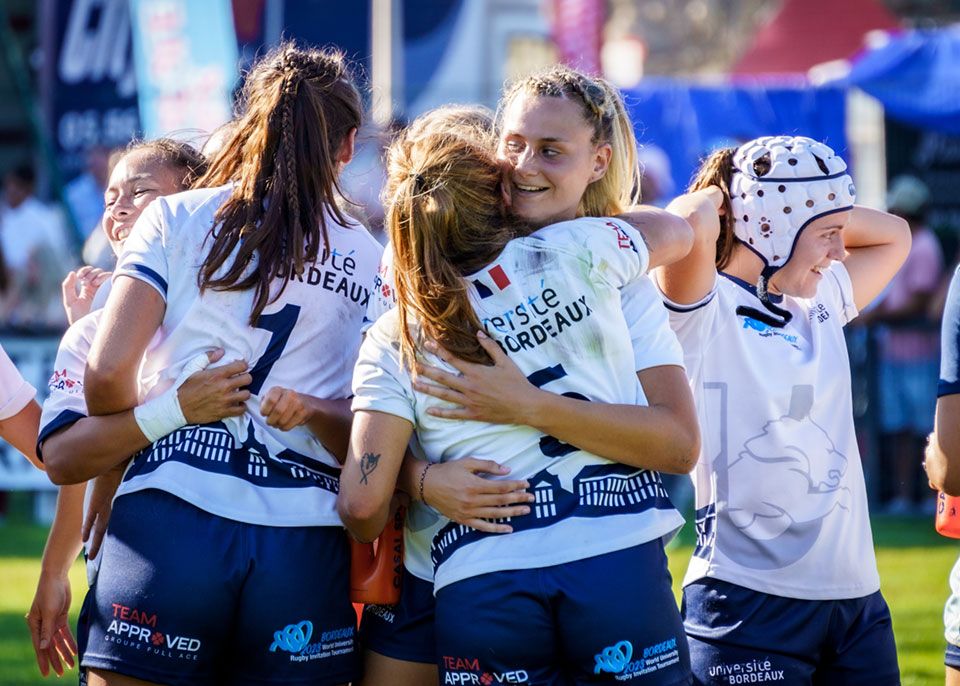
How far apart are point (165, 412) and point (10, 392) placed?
959 mm

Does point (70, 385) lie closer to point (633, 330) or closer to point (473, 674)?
point (473, 674)

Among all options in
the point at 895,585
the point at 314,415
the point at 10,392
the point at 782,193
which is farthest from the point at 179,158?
the point at 895,585

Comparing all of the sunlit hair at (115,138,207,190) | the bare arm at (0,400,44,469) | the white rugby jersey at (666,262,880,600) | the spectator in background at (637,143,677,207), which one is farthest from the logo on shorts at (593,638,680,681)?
the spectator in background at (637,143,677,207)

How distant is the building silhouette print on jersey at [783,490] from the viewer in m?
3.78

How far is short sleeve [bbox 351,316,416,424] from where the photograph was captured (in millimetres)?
Answer: 3188

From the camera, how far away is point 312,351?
3432mm

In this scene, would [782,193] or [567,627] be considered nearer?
[567,627]

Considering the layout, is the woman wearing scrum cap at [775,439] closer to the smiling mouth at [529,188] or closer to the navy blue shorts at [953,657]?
the navy blue shorts at [953,657]

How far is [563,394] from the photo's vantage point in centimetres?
319

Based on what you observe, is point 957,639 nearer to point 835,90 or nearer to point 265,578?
point 265,578

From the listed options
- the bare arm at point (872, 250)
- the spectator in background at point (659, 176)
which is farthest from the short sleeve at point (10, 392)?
the spectator in background at point (659, 176)

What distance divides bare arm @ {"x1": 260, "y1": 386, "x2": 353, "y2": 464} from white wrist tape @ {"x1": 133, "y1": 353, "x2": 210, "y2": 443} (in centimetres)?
19

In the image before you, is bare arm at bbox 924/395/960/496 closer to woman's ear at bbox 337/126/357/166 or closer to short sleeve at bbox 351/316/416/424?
short sleeve at bbox 351/316/416/424

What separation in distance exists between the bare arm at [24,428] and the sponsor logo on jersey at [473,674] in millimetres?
1612
